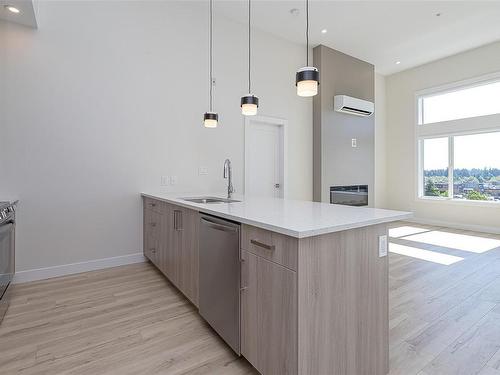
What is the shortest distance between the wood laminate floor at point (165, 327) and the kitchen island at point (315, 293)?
0.36m

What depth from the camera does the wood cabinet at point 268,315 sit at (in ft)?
3.71

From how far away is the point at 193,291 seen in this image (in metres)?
2.09

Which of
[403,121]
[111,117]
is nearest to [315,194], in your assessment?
[403,121]

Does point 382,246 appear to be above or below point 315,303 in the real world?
above

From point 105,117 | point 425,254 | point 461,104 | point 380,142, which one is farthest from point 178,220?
point 461,104

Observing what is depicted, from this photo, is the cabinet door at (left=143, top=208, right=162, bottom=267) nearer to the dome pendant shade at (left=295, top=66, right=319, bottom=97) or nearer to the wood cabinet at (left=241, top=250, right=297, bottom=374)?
the wood cabinet at (left=241, top=250, right=297, bottom=374)

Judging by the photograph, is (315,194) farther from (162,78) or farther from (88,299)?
(88,299)

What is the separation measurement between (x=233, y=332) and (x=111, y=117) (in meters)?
2.84

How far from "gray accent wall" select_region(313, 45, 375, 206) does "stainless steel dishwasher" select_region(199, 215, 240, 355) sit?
3567mm

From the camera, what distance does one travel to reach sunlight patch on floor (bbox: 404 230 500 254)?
13.1ft

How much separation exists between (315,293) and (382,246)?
1.69 feet

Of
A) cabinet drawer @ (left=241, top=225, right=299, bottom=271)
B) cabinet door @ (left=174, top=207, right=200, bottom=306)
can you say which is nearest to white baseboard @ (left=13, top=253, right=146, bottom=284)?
cabinet door @ (left=174, top=207, right=200, bottom=306)

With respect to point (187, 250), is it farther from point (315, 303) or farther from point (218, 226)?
point (315, 303)

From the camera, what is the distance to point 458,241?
14.2 ft
